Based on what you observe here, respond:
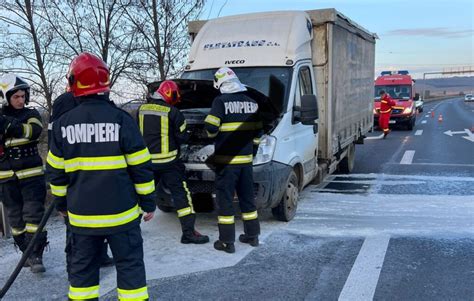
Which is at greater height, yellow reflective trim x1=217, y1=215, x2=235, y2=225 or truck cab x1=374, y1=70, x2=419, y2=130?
truck cab x1=374, y1=70, x2=419, y2=130

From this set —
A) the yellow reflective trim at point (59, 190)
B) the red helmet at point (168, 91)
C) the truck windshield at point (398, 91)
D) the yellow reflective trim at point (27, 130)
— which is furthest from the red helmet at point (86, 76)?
the truck windshield at point (398, 91)

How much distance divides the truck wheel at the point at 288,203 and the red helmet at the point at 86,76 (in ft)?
11.2

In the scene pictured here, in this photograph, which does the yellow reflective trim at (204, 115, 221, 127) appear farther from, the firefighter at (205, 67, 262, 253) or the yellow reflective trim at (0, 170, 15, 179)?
the yellow reflective trim at (0, 170, 15, 179)

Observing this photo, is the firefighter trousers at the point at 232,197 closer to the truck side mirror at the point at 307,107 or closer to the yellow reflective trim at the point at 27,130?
the truck side mirror at the point at 307,107

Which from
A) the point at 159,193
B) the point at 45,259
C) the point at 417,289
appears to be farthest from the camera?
the point at 159,193

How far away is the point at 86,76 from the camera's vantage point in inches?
119

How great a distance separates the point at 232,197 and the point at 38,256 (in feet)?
6.67

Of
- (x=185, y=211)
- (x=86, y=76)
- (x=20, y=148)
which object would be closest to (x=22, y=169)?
(x=20, y=148)

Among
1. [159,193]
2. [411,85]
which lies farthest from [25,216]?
[411,85]

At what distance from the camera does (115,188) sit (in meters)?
3.03

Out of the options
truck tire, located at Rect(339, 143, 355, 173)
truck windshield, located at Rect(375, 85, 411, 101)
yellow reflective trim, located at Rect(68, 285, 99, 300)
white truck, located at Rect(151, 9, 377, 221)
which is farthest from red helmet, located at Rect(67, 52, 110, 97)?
truck windshield, located at Rect(375, 85, 411, 101)

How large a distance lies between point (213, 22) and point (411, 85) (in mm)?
17714

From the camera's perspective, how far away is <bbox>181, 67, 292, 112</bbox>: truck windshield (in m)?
6.11

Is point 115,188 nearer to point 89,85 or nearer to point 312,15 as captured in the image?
point 89,85
